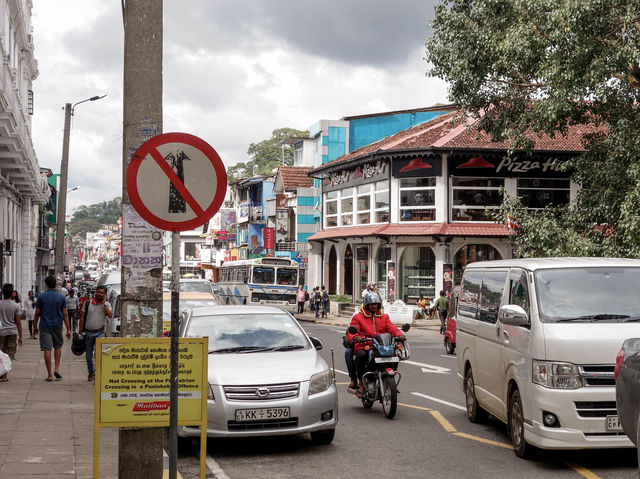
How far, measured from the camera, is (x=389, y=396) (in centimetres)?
1139

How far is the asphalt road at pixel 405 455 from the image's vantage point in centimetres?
817

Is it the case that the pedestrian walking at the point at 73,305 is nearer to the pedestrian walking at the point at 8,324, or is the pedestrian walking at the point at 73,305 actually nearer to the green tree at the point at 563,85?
the pedestrian walking at the point at 8,324

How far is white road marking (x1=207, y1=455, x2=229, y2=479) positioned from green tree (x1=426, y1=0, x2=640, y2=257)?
46.7ft

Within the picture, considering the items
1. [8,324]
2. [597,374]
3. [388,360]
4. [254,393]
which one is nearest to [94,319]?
[8,324]

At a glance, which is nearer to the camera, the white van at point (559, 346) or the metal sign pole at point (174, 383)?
the metal sign pole at point (174, 383)

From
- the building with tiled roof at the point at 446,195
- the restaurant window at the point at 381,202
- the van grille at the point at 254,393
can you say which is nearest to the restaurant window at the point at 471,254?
the building with tiled roof at the point at 446,195

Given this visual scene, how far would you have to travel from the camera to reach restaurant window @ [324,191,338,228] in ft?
160

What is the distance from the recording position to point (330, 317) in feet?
147

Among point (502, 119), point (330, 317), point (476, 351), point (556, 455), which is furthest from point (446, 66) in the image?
point (330, 317)

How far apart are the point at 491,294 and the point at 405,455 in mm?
2320

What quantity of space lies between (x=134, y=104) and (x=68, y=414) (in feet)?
20.3

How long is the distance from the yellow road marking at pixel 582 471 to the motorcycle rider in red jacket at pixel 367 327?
383cm

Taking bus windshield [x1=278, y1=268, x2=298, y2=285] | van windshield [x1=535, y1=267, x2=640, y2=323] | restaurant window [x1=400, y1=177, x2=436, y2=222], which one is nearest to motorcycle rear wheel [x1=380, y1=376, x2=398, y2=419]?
van windshield [x1=535, y1=267, x2=640, y2=323]

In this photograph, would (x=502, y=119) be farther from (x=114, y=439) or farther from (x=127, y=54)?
(x=127, y=54)
